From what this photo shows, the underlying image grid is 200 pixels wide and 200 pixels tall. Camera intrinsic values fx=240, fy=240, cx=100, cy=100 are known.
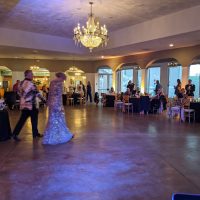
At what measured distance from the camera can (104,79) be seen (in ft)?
59.4

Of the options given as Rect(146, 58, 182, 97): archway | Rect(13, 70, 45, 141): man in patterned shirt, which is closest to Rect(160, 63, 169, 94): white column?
Rect(146, 58, 182, 97): archway

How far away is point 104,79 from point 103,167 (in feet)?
47.3

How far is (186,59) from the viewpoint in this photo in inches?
427

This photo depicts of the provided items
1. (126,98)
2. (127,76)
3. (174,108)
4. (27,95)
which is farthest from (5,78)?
(27,95)

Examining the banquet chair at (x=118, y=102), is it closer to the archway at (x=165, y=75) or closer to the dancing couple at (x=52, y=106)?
the archway at (x=165, y=75)

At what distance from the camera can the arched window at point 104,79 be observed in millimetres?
17750

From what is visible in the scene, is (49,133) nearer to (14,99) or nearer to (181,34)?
(181,34)

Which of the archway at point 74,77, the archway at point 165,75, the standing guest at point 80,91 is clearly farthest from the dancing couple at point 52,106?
the archway at point 74,77

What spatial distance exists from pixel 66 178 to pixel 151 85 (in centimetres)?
1400

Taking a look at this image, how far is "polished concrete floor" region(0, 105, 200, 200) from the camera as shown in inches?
120

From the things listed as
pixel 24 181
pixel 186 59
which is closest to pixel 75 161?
pixel 24 181

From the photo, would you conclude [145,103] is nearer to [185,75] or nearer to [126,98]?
[126,98]

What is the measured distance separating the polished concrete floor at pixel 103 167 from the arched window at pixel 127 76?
1099cm

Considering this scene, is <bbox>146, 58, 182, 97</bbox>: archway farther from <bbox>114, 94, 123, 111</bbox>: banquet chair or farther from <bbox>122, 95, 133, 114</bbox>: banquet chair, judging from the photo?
<bbox>122, 95, 133, 114</bbox>: banquet chair
